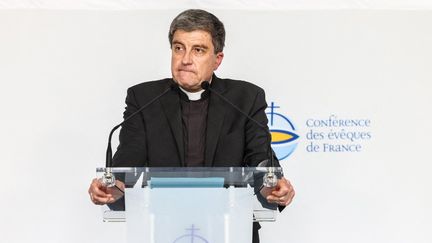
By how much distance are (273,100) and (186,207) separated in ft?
5.58

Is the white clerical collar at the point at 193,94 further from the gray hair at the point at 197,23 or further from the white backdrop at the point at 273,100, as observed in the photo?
the white backdrop at the point at 273,100

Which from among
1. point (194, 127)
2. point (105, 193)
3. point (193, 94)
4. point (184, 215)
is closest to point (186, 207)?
point (184, 215)

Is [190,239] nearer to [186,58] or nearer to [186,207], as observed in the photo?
[186,207]

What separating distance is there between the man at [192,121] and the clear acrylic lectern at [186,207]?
0.53 m

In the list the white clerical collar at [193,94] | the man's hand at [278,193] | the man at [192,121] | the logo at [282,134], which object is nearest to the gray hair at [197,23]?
the man at [192,121]

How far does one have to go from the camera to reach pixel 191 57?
2.44 metres

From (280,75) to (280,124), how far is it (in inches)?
10.3

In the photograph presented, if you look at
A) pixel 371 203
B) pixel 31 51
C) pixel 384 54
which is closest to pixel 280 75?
pixel 384 54

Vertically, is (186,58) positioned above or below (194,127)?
above

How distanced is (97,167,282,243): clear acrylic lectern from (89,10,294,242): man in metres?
0.53

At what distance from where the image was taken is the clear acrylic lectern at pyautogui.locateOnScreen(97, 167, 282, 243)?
Answer: 1.76 metres

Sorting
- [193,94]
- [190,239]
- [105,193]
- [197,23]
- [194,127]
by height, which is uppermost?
[197,23]

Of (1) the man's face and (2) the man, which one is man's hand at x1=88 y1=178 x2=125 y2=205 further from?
(1) the man's face

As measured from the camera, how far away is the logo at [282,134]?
336 cm
